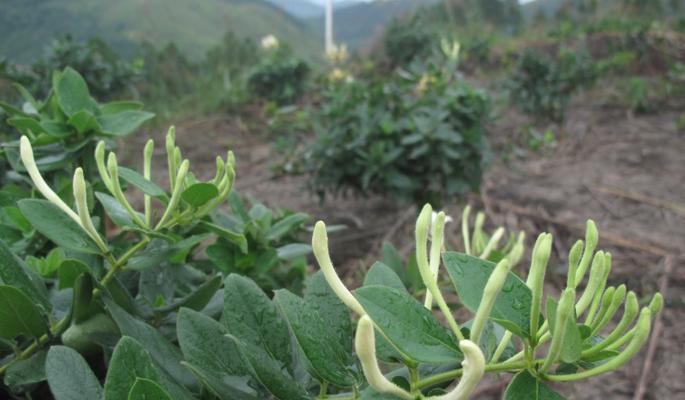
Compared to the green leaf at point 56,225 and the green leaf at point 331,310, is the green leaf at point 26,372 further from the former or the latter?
the green leaf at point 331,310

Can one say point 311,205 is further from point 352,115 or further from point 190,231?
point 190,231

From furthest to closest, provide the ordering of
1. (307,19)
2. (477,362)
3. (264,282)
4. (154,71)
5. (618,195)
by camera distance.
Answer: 1. (307,19)
2. (154,71)
3. (618,195)
4. (264,282)
5. (477,362)

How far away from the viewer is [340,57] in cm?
466

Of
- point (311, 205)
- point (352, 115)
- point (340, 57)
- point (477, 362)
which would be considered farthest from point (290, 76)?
point (477, 362)

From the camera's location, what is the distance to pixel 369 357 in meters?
0.29

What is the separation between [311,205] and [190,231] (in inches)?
94.4

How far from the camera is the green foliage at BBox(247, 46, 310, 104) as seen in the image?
544 centimetres

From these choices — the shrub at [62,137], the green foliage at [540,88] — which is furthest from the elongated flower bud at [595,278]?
the green foliage at [540,88]

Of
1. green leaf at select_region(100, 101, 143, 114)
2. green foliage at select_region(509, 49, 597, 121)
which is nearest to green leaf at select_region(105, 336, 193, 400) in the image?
green leaf at select_region(100, 101, 143, 114)

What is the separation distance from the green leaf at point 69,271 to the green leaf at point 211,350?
0.35ft

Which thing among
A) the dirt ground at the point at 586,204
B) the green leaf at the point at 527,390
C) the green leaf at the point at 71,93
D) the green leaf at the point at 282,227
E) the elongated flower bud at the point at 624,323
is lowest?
the dirt ground at the point at 586,204

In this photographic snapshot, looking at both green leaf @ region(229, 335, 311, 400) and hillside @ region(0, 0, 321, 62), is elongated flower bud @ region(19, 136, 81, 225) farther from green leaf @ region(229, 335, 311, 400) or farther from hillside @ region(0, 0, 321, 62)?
hillside @ region(0, 0, 321, 62)

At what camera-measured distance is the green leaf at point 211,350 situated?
1.32 feet

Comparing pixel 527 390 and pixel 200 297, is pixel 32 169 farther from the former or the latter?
pixel 527 390
